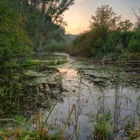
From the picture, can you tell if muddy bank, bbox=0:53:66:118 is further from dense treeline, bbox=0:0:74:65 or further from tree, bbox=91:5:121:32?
tree, bbox=91:5:121:32

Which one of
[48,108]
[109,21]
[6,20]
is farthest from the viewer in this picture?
[109,21]

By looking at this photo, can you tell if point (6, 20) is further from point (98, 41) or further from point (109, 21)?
point (109, 21)

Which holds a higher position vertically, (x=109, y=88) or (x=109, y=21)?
(x=109, y=21)

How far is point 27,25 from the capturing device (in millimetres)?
30812

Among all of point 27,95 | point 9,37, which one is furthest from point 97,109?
point 9,37

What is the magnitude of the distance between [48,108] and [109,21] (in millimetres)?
16940

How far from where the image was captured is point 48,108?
5.45m

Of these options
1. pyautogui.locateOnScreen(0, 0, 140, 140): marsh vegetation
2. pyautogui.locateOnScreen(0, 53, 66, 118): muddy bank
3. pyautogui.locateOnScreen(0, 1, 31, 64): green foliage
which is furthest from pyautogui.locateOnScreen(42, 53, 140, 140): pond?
pyautogui.locateOnScreen(0, 1, 31, 64): green foliage

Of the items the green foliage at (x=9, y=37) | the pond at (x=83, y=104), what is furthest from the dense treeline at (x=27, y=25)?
the pond at (x=83, y=104)

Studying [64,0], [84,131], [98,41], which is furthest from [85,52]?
[64,0]

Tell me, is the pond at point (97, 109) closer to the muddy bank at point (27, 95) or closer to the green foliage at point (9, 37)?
the muddy bank at point (27, 95)

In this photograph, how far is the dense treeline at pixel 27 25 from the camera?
389 inches

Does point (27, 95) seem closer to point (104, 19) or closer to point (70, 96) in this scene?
point (70, 96)

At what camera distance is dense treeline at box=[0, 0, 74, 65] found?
988cm
